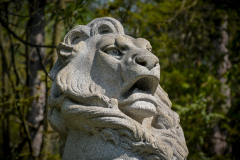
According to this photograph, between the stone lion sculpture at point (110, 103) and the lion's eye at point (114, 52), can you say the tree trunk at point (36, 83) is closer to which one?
the stone lion sculpture at point (110, 103)

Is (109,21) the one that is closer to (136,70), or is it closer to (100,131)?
(136,70)

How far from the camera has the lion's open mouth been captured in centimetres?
293

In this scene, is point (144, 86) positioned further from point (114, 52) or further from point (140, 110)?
point (114, 52)

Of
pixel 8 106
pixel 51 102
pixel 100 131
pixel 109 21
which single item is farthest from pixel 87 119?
pixel 8 106

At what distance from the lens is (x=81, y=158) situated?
107 inches

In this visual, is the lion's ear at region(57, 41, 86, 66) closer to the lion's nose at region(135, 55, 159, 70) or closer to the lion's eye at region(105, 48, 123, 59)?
the lion's eye at region(105, 48, 123, 59)

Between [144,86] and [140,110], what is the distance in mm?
285

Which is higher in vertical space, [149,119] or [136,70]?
[136,70]

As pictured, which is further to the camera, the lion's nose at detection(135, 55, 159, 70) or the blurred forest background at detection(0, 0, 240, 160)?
the blurred forest background at detection(0, 0, 240, 160)

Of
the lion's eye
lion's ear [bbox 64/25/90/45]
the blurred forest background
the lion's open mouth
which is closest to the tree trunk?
the blurred forest background

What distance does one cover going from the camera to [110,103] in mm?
2750

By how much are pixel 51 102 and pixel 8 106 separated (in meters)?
2.49

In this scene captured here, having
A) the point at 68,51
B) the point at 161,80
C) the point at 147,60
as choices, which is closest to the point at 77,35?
the point at 68,51

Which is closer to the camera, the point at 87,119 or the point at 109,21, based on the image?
the point at 87,119
